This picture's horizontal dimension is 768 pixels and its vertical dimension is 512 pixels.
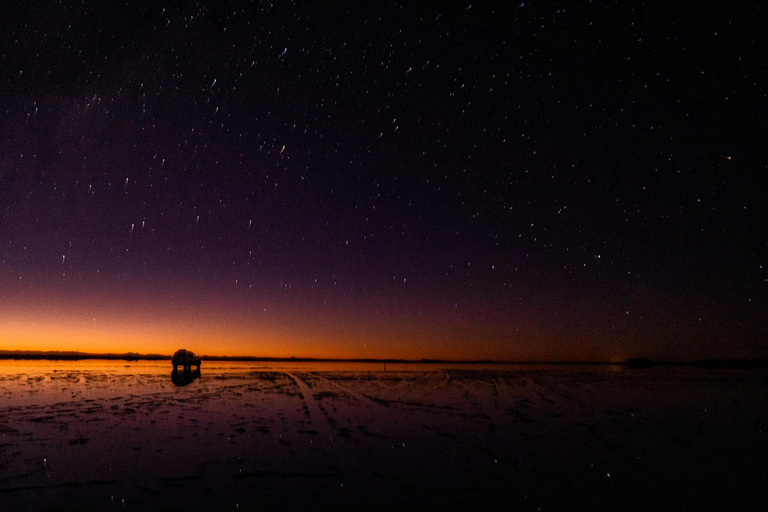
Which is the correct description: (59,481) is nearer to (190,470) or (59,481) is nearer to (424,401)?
(190,470)

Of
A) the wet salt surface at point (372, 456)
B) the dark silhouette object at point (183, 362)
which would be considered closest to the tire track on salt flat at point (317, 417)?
the wet salt surface at point (372, 456)

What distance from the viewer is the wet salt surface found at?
5652 millimetres

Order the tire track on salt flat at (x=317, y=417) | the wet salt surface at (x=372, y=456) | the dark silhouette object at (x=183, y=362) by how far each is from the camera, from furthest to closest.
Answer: the dark silhouette object at (x=183, y=362) < the tire track on salt flat at (x=317, y=417) < the wet salt surface at (x=372, y=456)

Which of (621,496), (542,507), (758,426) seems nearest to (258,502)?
(542,507)

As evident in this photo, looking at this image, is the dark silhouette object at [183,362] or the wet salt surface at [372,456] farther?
the dark silhouette object at [183,362]

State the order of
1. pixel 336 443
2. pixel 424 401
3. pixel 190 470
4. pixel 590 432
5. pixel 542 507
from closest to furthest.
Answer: pixel 542 507
pixel 190 470
pixel 336 443
pixel 590 432
pixel 424 401

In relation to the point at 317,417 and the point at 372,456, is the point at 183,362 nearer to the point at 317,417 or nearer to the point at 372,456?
the point at 317,417

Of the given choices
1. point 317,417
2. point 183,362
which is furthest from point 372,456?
point 183,362

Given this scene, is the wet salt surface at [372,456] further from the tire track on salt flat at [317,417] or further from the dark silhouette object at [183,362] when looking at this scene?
the dark silhouette object at [183,362]

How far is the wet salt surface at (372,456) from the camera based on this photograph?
223 inches

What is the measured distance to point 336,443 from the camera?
866 cm

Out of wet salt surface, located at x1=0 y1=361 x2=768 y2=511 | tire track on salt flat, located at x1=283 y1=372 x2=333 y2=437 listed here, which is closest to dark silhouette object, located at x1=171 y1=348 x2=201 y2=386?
wet salt surface, located at x1=0 y1=361 x2=768 y2=511

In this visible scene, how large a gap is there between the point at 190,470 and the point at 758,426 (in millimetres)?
13406

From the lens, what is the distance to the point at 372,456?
25.4 feet
